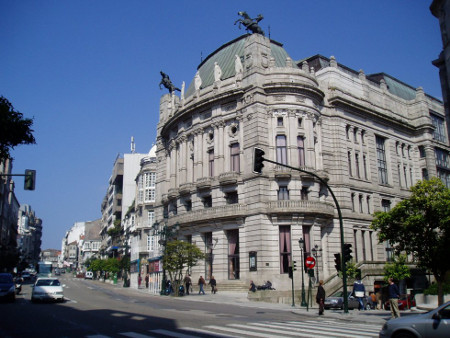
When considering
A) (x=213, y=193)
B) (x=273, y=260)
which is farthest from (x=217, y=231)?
(x=273, y=260)

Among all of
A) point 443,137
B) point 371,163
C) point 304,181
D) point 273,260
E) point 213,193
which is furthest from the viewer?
point 443,137

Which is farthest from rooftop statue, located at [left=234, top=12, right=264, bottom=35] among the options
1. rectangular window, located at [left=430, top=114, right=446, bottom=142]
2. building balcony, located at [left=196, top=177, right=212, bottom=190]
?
rectangular window, located at [left=430, top=114, right=446, bottom=142]

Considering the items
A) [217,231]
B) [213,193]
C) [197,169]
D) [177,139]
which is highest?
[177,139]

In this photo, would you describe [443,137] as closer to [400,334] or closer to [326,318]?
[326,318]

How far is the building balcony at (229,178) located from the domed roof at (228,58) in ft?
37.8

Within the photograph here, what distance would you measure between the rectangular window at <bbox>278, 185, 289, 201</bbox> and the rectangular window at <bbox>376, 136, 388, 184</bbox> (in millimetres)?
15285

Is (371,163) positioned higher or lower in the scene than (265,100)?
lower

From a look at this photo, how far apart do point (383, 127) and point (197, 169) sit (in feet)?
77.4

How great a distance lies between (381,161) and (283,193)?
1716 centimetres

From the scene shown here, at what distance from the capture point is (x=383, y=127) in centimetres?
5044

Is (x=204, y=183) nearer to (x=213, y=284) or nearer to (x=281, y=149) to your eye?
(x=281, y=149)

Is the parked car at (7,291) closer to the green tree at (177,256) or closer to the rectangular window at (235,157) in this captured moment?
the green tree at (177,256)

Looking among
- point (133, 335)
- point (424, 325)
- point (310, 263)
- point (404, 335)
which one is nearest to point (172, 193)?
point (310, 263)

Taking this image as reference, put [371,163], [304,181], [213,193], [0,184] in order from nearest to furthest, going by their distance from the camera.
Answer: [304,181] < [213,193] < [371,163] < [0,184]
